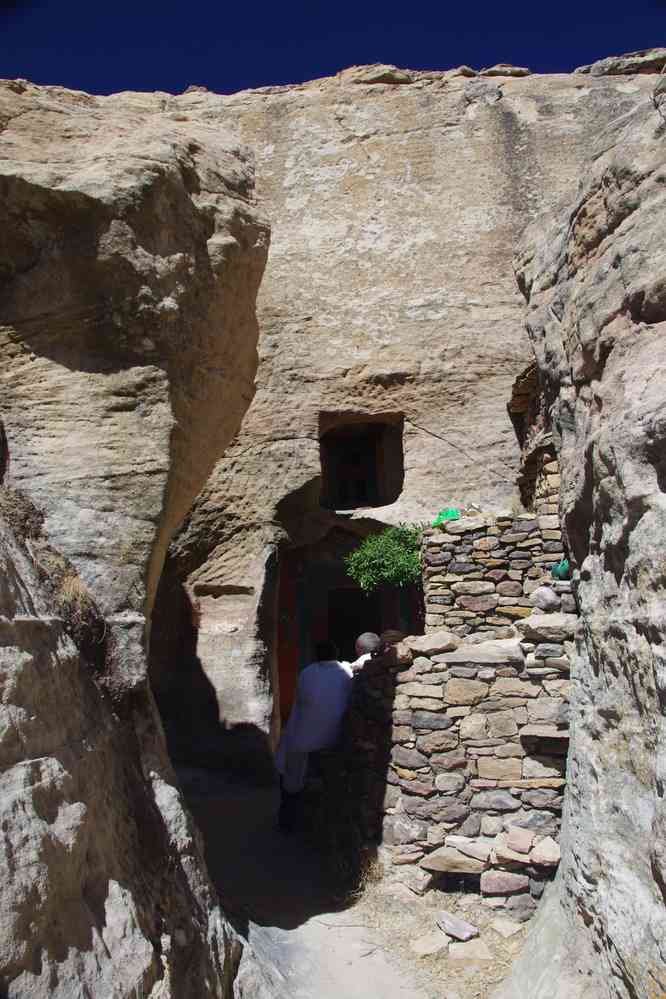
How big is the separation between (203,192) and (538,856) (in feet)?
13.5

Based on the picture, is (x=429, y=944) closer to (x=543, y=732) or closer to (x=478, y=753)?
(x=478, y=753)

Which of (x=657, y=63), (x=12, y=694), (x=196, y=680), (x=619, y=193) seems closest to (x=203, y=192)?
(x=619, y=193)

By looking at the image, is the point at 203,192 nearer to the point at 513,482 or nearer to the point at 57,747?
the point at 57,747

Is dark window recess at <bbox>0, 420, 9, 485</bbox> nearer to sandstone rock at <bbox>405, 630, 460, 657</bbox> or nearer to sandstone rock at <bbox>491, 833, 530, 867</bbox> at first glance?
sandstone rock at <bbox>405, 630, 460, 657</bbox>

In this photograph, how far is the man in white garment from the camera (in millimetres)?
5094

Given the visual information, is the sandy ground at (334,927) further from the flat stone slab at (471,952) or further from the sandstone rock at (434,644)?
the sandstone rock at (434,644)

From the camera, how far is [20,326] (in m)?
4.01

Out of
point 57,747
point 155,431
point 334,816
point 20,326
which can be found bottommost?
point 334,816

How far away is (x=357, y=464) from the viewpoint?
11.8 meters

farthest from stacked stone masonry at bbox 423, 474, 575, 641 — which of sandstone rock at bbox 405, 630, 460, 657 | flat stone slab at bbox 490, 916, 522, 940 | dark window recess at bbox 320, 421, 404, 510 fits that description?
dark window recess at bbox 320, 421, 404, 510

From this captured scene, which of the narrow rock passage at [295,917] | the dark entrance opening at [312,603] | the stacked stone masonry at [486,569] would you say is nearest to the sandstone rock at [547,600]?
the stacked stone masonry at [486,569]

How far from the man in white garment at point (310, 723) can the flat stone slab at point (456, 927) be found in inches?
53.3

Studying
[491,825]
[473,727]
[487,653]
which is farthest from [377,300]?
[491,825]

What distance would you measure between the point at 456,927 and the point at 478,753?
0.89 m
